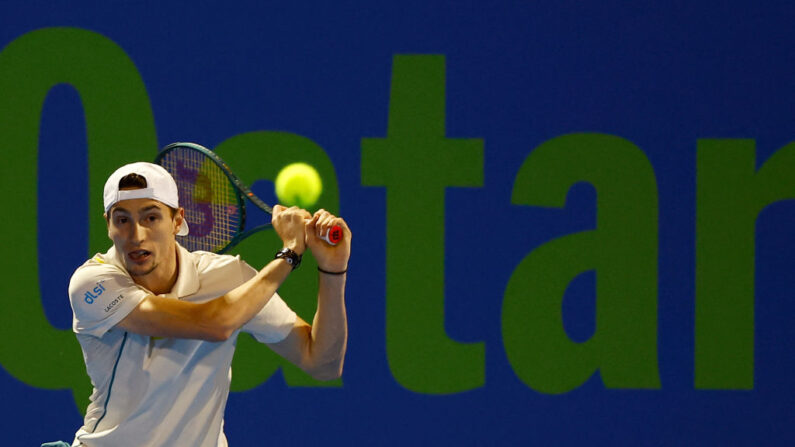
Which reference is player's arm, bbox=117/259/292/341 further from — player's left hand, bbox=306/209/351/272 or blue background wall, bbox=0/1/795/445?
blue background wall, bbox=0/1/795/445

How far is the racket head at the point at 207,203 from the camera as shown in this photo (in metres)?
3.16

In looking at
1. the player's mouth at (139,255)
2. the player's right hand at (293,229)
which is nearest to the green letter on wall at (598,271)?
the player's right hand at (293,229)

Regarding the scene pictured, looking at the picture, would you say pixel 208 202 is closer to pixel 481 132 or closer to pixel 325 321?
pixel 325 321

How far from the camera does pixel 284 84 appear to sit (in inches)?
181

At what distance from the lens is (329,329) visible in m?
2.89

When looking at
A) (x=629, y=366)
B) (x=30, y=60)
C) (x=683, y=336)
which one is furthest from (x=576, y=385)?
(x=30, y=60)

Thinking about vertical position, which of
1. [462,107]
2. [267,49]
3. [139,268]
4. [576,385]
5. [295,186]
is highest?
[267,49]

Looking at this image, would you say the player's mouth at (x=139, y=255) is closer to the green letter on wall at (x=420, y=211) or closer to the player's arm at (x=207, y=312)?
the player's arm at (x=207, y=312)

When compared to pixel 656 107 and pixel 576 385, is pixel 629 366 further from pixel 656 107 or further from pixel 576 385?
pixel 656 107

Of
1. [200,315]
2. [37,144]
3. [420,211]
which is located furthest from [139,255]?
[37,144]

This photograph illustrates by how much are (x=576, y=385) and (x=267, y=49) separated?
2310 millimetres

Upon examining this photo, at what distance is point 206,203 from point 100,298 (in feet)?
2.45

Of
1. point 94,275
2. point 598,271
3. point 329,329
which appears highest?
point 598,271

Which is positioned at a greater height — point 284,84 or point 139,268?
point 284,84
